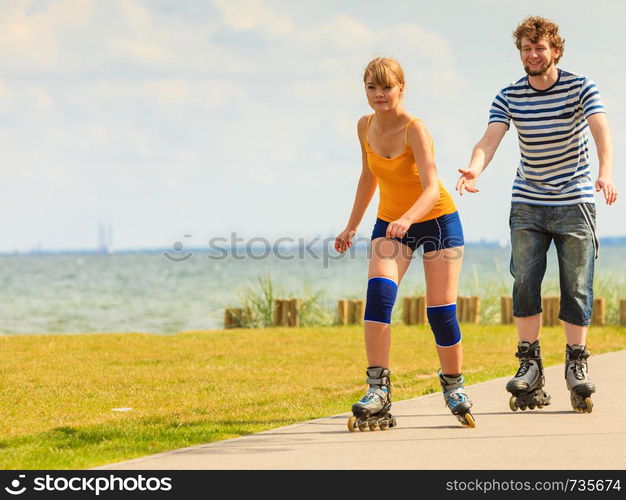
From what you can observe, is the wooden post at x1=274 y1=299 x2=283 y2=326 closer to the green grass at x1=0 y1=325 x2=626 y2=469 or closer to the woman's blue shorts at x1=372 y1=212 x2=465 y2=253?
the green grass at x1=0 y1=325 x2=626 y2=469

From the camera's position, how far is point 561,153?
6145 millimetres

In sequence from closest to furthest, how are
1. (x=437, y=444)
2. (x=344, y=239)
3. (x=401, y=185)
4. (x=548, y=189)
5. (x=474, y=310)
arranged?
(x=437, y=444) → (x=401, y=185) → (x=344, y=239) → (x=548, y=189) → (x=474, y=310)

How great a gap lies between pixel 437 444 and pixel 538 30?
2.53 meters

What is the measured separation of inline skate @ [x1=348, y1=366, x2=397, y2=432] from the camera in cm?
555

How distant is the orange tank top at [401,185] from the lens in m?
5.66

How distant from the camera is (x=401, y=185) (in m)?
5.71

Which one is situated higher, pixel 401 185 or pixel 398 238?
pixel 401 185

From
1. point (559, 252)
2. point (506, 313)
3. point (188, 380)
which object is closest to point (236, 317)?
point (506, 313)

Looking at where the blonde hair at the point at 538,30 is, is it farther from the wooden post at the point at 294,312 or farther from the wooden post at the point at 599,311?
the wooden post at the point at 294,312

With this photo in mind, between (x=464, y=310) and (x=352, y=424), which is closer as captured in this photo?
(x=352, y=424)

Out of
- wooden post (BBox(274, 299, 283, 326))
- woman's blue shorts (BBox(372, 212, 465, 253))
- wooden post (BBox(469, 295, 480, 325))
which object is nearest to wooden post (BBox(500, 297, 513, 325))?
wooden post (BBox(469, 295, 480, 325))

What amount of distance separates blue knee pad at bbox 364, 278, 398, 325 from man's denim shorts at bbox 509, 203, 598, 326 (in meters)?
1.06

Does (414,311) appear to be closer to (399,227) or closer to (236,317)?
(236,317)
